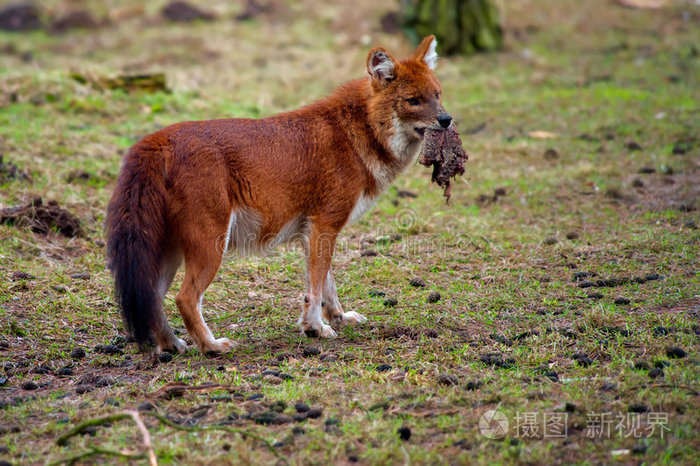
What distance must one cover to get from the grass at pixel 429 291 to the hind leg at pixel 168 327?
0.46ft

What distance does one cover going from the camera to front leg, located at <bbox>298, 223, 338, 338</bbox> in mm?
5664

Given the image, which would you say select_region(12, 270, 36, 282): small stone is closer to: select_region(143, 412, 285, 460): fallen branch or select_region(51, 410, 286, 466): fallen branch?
select_region(51, 410, 286, 466): fallen branch

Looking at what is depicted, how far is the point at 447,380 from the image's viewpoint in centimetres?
457

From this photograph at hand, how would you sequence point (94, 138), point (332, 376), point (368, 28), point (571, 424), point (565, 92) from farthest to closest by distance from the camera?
point (368, 28), point (565, 92), point (94, 138), point (332, 376), point (571, 424)

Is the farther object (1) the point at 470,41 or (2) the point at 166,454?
(1) the point at 470,41

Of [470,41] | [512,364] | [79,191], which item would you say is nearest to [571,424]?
[512,364]

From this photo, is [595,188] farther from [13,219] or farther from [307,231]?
[13,219]

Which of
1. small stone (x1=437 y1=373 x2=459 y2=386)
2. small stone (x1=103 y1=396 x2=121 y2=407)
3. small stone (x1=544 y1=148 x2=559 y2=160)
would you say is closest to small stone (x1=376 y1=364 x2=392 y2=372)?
small stone (x1=437 y1=373 x2=459 y2=386)

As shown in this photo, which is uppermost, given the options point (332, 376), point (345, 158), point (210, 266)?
point (345, 158)

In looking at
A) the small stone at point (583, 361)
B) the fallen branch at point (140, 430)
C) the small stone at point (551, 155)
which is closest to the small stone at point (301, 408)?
the fallen branch at point (140, 430)

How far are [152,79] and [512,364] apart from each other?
29.1 ft

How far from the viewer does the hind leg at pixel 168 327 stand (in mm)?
5199

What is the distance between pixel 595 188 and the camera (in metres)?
9.01

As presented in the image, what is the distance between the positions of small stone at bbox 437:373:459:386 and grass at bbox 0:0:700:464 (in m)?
0.03
